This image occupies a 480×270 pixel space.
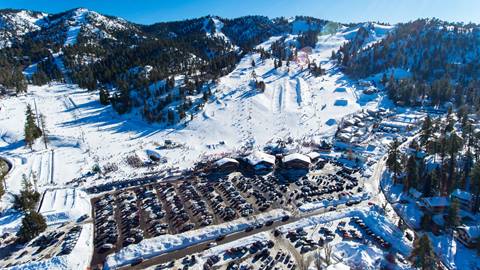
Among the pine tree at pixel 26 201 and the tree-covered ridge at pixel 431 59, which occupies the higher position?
the tree-covered ridge at pixel 431 59

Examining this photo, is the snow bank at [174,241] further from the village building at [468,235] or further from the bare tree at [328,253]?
the village building at [468,235]

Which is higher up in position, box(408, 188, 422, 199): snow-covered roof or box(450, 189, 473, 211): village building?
box(450, 189, 473, 211): village building

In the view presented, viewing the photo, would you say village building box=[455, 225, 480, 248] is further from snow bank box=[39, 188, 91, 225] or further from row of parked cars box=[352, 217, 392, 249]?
snow bank box=[39, 188, 91, 225]

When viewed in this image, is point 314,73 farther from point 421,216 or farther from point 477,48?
point 421,216

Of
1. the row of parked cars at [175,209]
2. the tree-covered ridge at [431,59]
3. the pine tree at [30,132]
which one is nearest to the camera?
the row of parked cars at [175,209]

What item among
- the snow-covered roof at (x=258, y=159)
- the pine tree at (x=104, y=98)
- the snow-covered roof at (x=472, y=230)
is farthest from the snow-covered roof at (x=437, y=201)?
the pine tree at (x=104, y=98)

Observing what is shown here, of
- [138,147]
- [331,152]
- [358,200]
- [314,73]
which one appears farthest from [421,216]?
[314,73]

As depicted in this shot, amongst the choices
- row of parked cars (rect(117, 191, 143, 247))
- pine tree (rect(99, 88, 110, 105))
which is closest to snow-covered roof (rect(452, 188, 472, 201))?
row of parked cars (rect(117, 191, 143, 247))

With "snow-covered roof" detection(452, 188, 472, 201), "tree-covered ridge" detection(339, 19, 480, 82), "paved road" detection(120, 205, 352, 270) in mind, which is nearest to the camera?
"paved road" detection(120, 205, 352, 270)
